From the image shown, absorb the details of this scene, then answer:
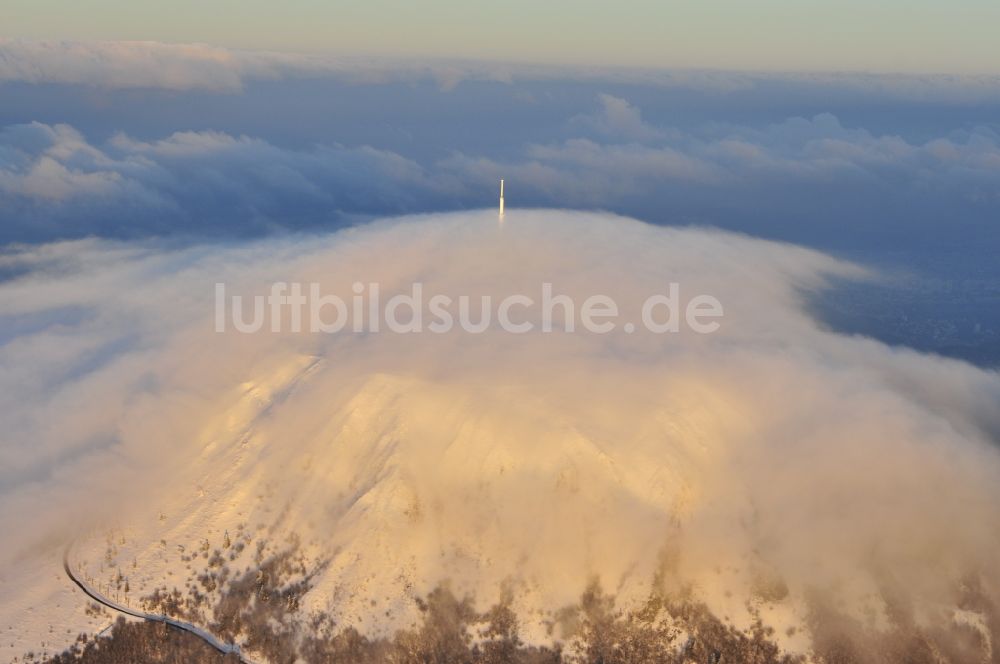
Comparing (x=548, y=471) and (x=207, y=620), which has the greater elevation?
(x=548, y=471)

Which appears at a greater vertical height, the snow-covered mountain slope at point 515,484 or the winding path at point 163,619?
the snow-covered mountain slope at point 515,484

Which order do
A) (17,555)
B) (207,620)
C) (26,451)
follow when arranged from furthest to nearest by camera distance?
(26,451)
(17,555)
(207,620)

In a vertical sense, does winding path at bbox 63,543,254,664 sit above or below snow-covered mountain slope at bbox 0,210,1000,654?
below

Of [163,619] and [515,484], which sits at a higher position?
[515,484]

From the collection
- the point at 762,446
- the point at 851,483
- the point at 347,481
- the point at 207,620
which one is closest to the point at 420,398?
the point at 347,481

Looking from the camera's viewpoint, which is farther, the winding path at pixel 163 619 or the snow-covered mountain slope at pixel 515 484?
the snow-covered mountain slope at pixel 515 484

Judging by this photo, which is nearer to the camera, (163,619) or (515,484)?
(163,619)

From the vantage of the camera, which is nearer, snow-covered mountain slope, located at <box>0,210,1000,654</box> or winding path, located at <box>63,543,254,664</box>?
winding path, located at <box>63,543,254,664</box>

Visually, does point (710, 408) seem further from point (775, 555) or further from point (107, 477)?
point (107, 477)
